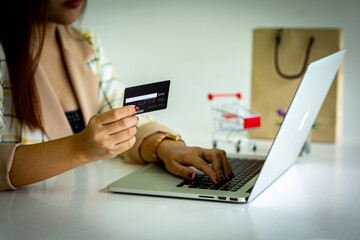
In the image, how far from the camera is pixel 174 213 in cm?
80

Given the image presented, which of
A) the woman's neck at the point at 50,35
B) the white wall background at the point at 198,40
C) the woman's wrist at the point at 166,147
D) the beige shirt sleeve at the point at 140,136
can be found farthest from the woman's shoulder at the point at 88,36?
the white wall background at the point at 198,40

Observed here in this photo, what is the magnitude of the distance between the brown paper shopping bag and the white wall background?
0.39 metres

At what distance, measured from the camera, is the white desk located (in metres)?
0.72

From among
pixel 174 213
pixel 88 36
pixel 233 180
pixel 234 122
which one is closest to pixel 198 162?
pixel 233 180

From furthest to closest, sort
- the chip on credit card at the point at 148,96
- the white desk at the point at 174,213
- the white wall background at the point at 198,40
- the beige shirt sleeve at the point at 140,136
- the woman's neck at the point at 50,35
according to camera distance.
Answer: the white wall background at the point at 198,40, the woman's neck at the point at 50,35, the beige shirt sleeve at the point at 140,136, the chip on credit card at the point at 148,96, the white desk at the point at 174,213

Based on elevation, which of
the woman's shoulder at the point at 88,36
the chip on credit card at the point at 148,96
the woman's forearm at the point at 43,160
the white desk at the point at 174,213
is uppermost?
the woman's shoulder at the point at 88,36

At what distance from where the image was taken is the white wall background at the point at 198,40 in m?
2.04

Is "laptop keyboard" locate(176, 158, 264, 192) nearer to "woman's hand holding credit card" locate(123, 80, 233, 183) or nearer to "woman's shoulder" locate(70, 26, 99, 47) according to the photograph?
"woman's hand holding credit card" locate(123, 80, 233, 183)

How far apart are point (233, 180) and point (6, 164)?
44cm

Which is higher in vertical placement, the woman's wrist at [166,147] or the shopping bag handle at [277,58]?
the shopping bag handle at [277,58]

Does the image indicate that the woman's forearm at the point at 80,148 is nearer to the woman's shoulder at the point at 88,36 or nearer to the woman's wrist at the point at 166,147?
the woman's wrist at the point at 166,147

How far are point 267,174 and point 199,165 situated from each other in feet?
0.53

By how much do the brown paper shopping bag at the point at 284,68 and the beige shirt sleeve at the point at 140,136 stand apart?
1.55 feet

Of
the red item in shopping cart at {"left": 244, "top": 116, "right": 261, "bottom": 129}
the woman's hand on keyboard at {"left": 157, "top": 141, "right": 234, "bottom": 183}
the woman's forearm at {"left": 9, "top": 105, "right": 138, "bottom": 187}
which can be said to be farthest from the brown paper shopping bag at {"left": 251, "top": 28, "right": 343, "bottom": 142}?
the woman's forearm at {"left": 9, "top": 105, "right": 138, "bottom": 187}
